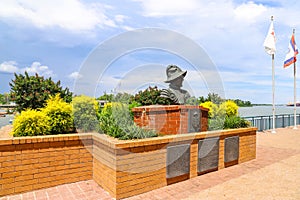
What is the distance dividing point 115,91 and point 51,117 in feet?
9.27

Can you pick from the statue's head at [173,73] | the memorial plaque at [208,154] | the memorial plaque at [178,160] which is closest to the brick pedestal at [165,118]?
the memorial plaque at [208,154]

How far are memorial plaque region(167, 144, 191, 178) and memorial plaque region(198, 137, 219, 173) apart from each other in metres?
0.44

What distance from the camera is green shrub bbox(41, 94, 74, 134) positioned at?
191 inches

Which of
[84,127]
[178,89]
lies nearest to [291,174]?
[178,89]

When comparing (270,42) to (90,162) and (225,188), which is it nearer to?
(225,188)

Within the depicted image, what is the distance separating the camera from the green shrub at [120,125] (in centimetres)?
449

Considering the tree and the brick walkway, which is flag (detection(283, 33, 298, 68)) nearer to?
the brick walkway

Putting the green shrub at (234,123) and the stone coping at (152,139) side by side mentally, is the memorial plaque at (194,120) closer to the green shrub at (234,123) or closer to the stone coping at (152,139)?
the stone coping at (152,139)

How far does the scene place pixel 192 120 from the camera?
6.03m

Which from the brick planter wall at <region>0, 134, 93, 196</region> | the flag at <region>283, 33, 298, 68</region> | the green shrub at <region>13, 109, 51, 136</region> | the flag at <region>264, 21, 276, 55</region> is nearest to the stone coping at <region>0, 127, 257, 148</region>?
the brick planter wall at <region>0, 134, 93, 196</region>

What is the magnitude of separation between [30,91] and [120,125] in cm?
574

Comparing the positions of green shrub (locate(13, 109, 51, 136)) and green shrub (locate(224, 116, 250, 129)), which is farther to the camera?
green shrub (locate(224, 116, 250, 129))

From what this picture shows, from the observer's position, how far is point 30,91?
28.9 ft

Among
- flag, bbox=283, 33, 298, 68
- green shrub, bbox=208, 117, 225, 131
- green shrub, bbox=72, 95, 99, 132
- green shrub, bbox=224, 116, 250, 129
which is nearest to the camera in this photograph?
green shrub, bbox=72, 95, 99, 132
